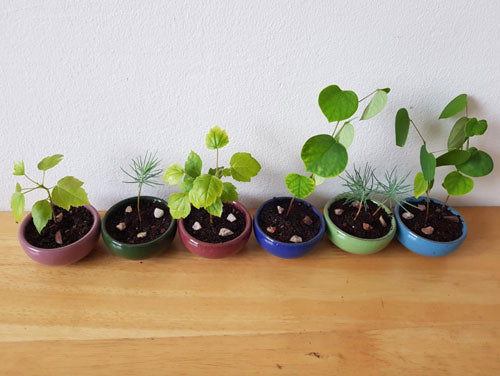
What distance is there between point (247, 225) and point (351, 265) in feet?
0.86

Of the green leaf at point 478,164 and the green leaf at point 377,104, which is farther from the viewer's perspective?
the green leaf at point 478,164

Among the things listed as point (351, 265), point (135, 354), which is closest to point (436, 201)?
point (351, 265)

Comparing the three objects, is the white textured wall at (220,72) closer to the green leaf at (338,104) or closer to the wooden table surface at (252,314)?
the green leaf at (338,104)

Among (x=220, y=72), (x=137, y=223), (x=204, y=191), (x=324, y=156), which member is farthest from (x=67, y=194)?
(x=324, y=156)

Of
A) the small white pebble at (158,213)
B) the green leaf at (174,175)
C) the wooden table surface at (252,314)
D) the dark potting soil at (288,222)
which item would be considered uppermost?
the green leaf at (174,175)

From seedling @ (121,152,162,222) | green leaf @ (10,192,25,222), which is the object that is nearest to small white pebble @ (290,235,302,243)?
seedling @ (121,152,162,222)

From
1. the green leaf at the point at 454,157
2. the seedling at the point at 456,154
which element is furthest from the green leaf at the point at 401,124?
the green leaf at the point at 454,157

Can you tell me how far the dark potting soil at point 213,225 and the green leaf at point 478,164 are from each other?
0.52 meters

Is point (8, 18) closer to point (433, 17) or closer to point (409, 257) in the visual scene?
point (433, 17)

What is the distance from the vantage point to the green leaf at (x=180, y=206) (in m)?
0.78

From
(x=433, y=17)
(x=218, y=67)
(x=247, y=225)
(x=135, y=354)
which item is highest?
(x=433, y=17)

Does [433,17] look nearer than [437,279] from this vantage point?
Yes

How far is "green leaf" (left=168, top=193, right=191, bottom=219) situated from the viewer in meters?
0.78

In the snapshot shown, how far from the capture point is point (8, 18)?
0.68 m
